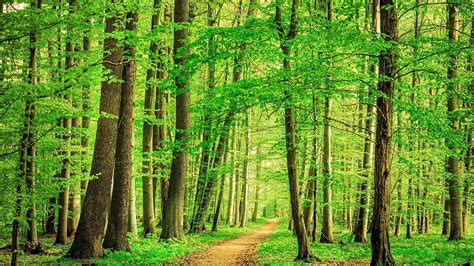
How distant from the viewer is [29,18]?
6.36 meters

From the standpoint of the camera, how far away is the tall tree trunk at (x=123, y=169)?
11.8 meters

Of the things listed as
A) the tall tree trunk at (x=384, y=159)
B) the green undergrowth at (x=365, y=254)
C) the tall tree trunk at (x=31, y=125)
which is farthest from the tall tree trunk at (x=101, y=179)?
the tall tree trunk at (x=384, y=159)

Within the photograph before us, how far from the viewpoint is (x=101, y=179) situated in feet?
35.2

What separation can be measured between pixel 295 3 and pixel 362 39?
3616 mm

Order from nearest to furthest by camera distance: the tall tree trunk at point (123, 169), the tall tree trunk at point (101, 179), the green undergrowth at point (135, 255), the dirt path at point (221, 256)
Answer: the green undergrowth at point (135, 255), the tall tree trunk at point (101, 179), the tall tree trunk at point (123, 169), the dirt path at point (221, 256)

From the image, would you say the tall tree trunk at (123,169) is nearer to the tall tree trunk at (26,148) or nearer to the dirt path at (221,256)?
the dirt path at (221,256)

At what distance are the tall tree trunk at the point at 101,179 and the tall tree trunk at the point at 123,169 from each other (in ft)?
3.53

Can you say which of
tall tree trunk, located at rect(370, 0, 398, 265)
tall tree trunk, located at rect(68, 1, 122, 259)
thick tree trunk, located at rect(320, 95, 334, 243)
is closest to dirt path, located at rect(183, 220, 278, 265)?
tall tree trunk, located at rect(68, 1, 122, 259)

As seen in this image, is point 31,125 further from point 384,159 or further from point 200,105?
point 384,159

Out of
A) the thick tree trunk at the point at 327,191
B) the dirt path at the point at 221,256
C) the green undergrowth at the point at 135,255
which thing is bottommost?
the dirt path at the point at 221,256

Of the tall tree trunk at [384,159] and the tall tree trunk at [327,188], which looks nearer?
the tall tree trunk at [384,159]

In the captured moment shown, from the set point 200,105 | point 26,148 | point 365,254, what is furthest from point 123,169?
point 365,254

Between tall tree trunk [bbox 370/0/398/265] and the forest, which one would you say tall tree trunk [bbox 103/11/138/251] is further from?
tall tree trunk [bbox 370/0/398/265]

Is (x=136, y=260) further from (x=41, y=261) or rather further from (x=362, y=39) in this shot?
(x=362, y=39)
